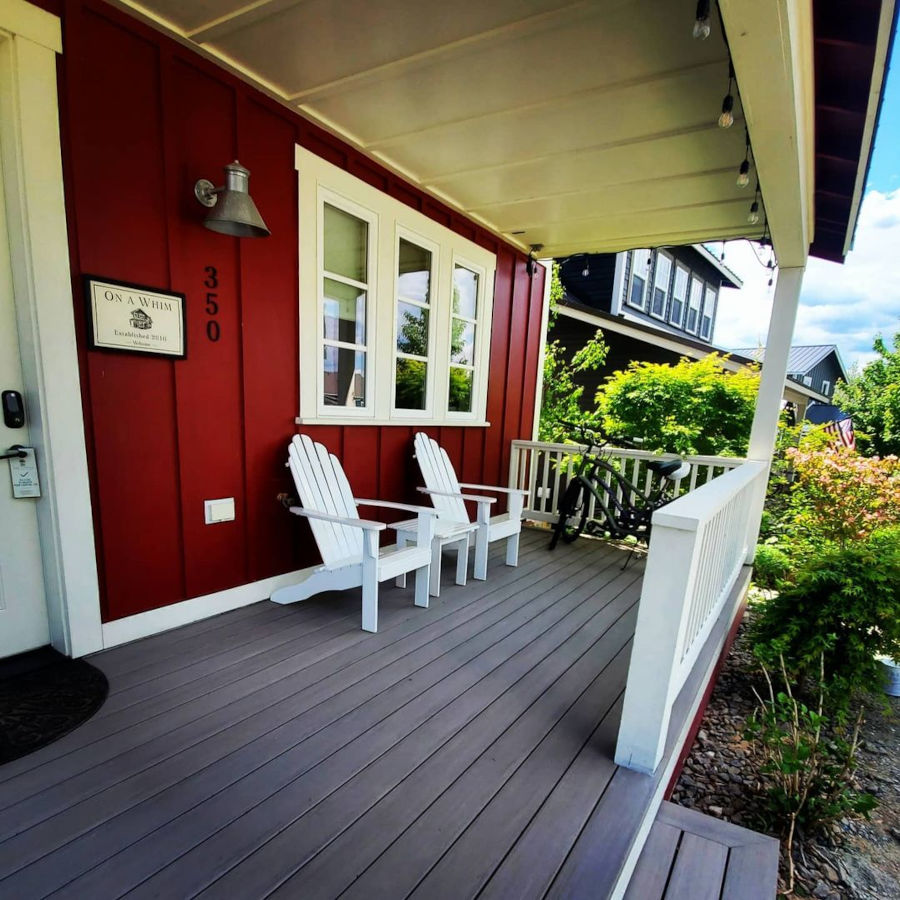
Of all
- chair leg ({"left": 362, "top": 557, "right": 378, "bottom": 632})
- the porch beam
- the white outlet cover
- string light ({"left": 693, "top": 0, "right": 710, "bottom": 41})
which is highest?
the porch beam

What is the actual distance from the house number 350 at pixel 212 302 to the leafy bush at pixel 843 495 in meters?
5.20

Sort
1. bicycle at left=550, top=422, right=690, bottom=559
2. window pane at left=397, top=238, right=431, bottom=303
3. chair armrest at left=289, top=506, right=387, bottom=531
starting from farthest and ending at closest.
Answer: bicycle at left=550, top=422, right=690, bottom=559 < window pane at left=397, top=238, right=431, bottom=303 < chair armrest at left=289, top=506, right=387, bottom=531

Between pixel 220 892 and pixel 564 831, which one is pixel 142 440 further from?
pixel 564 831

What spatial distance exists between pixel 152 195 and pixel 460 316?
97.3 inches

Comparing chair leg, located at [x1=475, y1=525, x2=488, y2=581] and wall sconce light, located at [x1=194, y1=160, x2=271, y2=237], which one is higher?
wall sconce light, located at [x1=194, y1=160, x2=271, y2=237]

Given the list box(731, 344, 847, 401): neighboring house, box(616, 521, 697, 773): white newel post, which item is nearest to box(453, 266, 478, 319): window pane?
box(616, 521, 697, 773): white newel post

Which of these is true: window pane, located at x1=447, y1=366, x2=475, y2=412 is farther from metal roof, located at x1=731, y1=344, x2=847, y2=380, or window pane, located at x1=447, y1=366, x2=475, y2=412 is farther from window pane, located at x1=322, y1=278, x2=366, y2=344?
metal roof, located at x1=731, y1=344, x2=847, y2=380

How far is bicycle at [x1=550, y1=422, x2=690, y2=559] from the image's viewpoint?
3.90 meters

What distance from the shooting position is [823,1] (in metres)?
1.73

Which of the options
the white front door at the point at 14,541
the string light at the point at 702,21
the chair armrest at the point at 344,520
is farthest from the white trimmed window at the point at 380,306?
the string light at the point at 702,21

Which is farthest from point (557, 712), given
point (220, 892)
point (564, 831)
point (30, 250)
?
point (30, 250)

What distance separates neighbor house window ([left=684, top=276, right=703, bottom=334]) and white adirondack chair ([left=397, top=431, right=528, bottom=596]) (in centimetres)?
1112

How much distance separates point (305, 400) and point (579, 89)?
6.99 ft

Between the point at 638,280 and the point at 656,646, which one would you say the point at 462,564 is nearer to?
the point at 656,646
